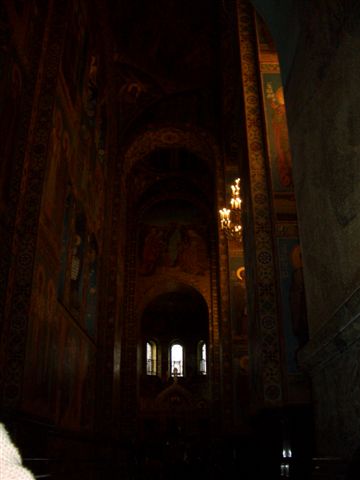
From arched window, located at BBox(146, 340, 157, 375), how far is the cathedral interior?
5.69m

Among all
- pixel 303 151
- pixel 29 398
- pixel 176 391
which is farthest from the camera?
pixel 176 391

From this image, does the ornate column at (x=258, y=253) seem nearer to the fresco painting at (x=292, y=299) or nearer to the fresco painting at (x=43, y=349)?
the fresco painting at (x=292, y=299)

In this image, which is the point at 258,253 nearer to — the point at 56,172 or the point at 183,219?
the point at 56,172

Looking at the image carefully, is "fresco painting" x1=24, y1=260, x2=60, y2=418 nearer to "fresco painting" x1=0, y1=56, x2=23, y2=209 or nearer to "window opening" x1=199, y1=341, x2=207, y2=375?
"fresco painting" x1=0, y1=56, x2=23, y2=209

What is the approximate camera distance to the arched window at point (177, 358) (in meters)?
27.2

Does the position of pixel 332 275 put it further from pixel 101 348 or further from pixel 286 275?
pixel 101 348

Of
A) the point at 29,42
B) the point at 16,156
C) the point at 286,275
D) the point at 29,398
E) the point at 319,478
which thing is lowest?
the point at 319,478

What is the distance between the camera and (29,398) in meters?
6.38

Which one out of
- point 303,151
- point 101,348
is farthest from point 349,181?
point 101,348

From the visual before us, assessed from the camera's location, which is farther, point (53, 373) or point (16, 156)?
point (53, 373)

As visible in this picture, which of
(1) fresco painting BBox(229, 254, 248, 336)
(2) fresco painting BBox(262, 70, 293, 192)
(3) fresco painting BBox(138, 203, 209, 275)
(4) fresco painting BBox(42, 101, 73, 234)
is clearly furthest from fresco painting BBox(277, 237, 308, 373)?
(3) fresco painting BBox(138, 203, 209, 275)

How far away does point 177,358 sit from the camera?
27828 mm

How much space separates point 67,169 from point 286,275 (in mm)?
4478

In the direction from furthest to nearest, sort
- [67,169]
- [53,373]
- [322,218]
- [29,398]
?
1. [67,169]
2. [53,373]
3. [29,398]
4. [322,218]
